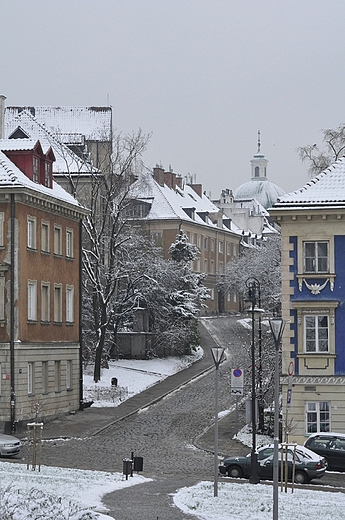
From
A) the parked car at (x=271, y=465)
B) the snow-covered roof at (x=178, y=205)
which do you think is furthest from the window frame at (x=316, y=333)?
the snow-covered roof at (x=178, y=205)

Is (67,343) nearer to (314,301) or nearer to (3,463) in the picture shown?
(314,301)

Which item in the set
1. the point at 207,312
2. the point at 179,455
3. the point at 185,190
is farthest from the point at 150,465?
the point at 185,190

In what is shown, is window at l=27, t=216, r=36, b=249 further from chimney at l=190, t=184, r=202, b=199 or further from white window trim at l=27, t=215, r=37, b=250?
chimney at l=190, t=184, r=202, b=199

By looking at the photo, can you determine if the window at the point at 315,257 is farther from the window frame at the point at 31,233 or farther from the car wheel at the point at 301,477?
the window frame at the point at 31,233

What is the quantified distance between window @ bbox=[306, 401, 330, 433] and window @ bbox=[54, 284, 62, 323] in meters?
14.9

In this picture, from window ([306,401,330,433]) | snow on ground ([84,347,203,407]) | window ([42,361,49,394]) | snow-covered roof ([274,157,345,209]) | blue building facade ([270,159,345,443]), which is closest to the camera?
window ([306,401,330,433])

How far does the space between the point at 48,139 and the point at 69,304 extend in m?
23.3

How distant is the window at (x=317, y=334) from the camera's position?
43625 mm

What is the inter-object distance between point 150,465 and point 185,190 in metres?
86.3

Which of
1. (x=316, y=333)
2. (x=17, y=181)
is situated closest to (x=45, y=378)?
(x=17, y=181)

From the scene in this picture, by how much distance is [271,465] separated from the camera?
34938mm

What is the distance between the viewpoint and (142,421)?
51.5 m

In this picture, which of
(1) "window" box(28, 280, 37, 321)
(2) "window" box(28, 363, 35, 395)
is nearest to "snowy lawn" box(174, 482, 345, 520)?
(2) "window" box(28, 363, 35, 395)

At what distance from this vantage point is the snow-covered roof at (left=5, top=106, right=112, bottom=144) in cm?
8610
